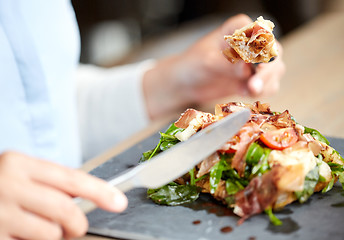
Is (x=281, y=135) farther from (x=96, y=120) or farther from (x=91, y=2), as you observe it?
(x=91, y=2)

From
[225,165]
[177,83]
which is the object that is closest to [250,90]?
[177,83]

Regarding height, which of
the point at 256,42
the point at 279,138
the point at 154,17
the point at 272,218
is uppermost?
the point at 154,17

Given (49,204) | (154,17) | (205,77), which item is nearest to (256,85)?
(205,77)

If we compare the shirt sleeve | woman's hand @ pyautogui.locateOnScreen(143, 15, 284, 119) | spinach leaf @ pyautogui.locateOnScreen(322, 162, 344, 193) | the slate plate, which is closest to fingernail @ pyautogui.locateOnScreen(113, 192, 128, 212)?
the slate plate

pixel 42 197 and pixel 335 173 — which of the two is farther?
pixel 335 173

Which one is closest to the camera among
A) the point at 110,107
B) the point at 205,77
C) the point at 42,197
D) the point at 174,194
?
the point at 42,197

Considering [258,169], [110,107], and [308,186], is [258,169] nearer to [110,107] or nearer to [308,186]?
[308,186]

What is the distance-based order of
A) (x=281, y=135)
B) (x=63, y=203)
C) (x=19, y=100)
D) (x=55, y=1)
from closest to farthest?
(x=63, y=203), (x=281, y=135), (x=19, y=100), (x=55, y=1)
